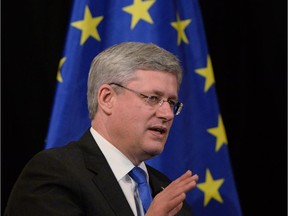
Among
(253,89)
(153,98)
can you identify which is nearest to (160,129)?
(153,98)

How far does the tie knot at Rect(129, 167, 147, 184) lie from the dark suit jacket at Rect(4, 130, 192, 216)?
107 mm

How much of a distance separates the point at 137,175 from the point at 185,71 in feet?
2.49

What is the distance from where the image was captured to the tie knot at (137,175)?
2006mm

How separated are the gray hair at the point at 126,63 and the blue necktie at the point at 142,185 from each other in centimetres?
24

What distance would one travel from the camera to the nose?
6.49ft

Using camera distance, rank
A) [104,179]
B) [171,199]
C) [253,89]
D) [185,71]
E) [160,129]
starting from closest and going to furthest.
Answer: [171,199] → [104,179] → [160,129] → [185,71] → [253,89]

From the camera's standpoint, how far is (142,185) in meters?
2.00

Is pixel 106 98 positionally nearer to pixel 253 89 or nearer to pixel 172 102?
pixel 172 102

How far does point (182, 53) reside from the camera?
2668mm

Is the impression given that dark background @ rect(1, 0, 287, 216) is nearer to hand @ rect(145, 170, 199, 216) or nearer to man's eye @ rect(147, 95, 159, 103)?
man's eye @ rect(147, 95, 159, 103)

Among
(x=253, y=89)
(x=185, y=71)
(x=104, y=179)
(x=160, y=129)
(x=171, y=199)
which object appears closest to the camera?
(x=171, y=199)

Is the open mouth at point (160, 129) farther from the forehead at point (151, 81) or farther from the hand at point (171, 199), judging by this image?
the hand at point (171, 199)

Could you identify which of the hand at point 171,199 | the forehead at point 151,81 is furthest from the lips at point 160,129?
the hand at point 171,199

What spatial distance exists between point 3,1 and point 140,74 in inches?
45.0
